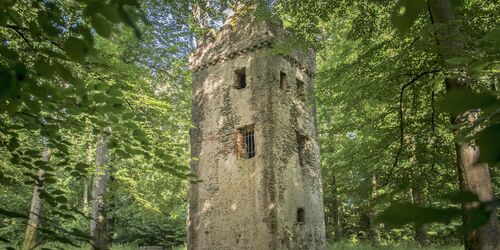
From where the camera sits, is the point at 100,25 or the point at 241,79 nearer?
the point at 100,25

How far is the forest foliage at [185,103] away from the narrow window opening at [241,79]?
194cm

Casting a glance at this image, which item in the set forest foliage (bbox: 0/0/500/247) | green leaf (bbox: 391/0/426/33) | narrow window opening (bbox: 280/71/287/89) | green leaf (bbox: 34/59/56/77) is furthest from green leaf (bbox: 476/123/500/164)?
narrow window opening (bbox: 280/71/287/89)

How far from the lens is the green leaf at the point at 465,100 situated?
0.78 m

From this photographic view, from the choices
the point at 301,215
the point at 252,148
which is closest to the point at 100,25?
the point at 252,148

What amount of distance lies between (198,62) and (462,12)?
29.6ft

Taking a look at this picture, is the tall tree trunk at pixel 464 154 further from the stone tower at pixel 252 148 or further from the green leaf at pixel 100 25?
the stone tower at pixel 252 148

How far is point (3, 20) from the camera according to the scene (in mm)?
1701

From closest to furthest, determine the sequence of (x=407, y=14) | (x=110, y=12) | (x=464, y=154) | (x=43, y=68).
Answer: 1. (x=407, y=14)
2. (x=110, y=12)
3. (x=43, y=68)
4. (x=464, y=154)

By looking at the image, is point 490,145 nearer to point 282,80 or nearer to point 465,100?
point 465,100

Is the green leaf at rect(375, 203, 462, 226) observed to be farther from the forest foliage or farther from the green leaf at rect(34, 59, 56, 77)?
the green leaf at rect(34, 59, 56, 77)

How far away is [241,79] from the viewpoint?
1276 cm

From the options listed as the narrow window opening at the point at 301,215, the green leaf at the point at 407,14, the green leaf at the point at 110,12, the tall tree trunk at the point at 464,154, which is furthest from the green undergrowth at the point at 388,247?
Answer: the green leaf at the point at 110,12

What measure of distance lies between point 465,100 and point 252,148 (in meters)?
10.8

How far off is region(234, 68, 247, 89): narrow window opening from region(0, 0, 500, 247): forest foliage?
1944 mm
